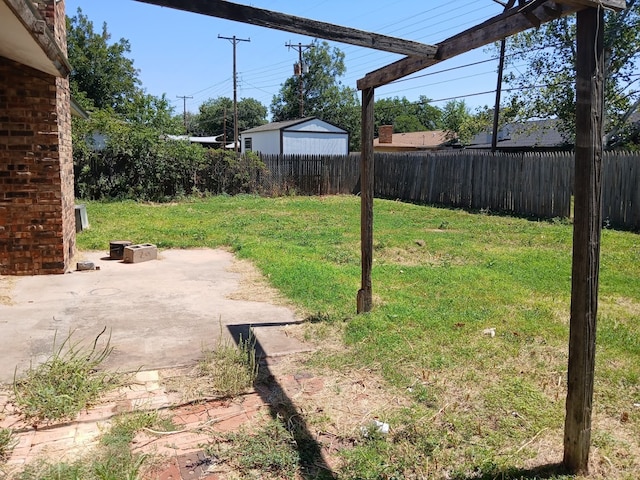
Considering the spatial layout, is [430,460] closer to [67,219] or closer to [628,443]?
[628,443]

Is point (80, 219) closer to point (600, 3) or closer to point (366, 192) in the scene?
point (366, 192)

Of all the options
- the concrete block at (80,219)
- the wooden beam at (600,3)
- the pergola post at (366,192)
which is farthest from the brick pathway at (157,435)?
the concrete block at (80,219)

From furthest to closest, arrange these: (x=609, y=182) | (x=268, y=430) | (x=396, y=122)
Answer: (x=396, y=122) → (x=609, y=182) → (x=268, y=430)

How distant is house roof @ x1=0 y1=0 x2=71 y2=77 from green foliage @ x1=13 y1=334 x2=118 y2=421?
2624 mm

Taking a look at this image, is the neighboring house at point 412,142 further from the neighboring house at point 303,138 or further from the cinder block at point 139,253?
Answer: the cinder block at point 139,253

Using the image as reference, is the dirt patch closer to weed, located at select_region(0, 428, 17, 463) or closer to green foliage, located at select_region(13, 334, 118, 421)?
green foliage, located at select_region(13, 334, 118, 421)

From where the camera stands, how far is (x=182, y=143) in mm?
17391

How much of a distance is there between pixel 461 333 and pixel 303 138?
957 inches

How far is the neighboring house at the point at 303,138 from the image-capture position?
27.4 metres

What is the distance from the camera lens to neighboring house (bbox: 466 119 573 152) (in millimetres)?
23250

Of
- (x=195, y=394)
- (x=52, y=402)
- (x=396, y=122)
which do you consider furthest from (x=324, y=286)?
(x=396, y=122)

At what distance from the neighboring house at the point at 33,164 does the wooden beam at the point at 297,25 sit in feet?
12.8

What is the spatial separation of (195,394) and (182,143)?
49.7 feet

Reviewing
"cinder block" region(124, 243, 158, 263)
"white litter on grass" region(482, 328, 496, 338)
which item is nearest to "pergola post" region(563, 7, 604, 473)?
"white litter on grass" region(482, 328, 496, 338)
